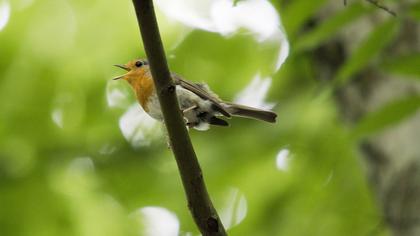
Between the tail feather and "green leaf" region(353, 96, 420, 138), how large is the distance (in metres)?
1.10

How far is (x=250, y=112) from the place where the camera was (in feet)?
13.2

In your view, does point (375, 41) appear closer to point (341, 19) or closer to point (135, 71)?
point (341, 19)

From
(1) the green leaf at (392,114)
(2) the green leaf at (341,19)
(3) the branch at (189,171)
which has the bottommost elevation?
(3) the branch at (189,171)

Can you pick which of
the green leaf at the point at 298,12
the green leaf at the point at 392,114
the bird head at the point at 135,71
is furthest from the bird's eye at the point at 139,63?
the green leaf at the point at 392,114

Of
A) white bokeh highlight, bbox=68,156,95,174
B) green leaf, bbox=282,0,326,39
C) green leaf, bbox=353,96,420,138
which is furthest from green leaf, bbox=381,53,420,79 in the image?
white bokeh highlight, bbox=68,156,95,174

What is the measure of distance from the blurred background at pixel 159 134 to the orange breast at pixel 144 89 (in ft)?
3.98

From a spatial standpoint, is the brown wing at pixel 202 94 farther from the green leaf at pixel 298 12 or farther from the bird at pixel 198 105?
the green leaf at pixel 298 12

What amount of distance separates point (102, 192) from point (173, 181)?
0.62m

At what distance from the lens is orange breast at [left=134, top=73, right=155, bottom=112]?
3779mm

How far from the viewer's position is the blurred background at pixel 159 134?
5246 millimetres

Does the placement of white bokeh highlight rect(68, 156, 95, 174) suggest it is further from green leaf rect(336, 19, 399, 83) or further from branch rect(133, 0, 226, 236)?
branch rect(133, 0, 226, 236)

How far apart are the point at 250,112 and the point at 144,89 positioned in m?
0.64

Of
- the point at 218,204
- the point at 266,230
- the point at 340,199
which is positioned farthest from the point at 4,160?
the point at 340,199

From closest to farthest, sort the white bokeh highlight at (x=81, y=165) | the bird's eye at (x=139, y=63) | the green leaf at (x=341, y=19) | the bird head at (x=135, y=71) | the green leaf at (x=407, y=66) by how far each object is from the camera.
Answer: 1. the green leaf at (x=407, y=66)
2. the green leaf at (x=341, y=19)
3. the bird head at (x=135, y=71)
4. the bird's eye at (x=139, y=63)
5. the white bokeh highlight at (x=81, y=165)
